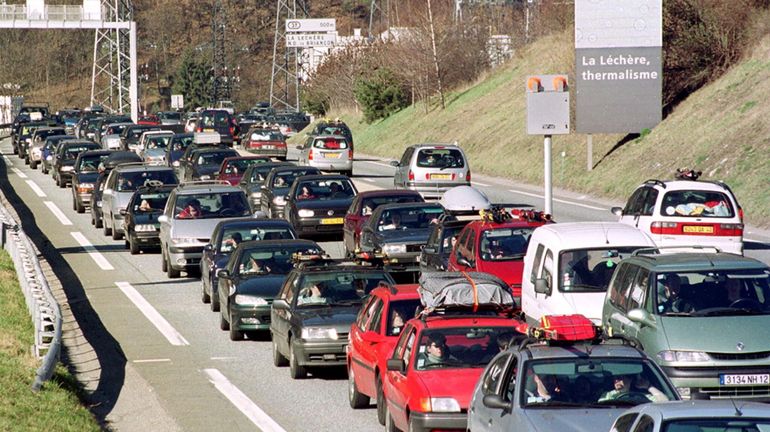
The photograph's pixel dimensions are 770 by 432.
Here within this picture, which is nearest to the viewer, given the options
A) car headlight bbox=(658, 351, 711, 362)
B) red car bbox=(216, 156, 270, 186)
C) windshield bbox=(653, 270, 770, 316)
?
car headlight bbox=(658, 351, 711, 362)

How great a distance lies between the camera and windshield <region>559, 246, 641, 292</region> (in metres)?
17.6

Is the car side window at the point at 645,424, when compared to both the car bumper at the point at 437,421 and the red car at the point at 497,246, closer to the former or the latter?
the car bumper at the point at 437,421

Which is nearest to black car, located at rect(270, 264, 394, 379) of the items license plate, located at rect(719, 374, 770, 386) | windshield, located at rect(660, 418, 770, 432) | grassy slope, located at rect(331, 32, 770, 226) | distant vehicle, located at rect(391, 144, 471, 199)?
license plate, located at rect(719, 374, 770, 386)

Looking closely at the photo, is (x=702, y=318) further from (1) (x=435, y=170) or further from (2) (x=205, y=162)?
(2) (x=205, y=162)

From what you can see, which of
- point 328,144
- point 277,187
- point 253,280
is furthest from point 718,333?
point 328,144

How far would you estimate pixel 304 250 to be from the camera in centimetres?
2252

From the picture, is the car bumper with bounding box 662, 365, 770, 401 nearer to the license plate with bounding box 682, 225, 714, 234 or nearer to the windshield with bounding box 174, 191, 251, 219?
the license plate with bounding box 682, 225, 714, 234

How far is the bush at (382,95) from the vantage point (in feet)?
268

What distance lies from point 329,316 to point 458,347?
4344mm

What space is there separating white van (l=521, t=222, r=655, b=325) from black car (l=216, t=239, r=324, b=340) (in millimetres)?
4685

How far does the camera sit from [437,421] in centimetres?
1286

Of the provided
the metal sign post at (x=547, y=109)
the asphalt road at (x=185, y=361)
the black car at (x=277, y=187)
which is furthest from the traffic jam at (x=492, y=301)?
the metal sign post at (x=547, y=109)

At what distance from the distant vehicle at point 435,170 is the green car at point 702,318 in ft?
77.7

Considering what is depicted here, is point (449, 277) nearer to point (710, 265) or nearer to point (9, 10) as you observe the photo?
point (710, 265)
